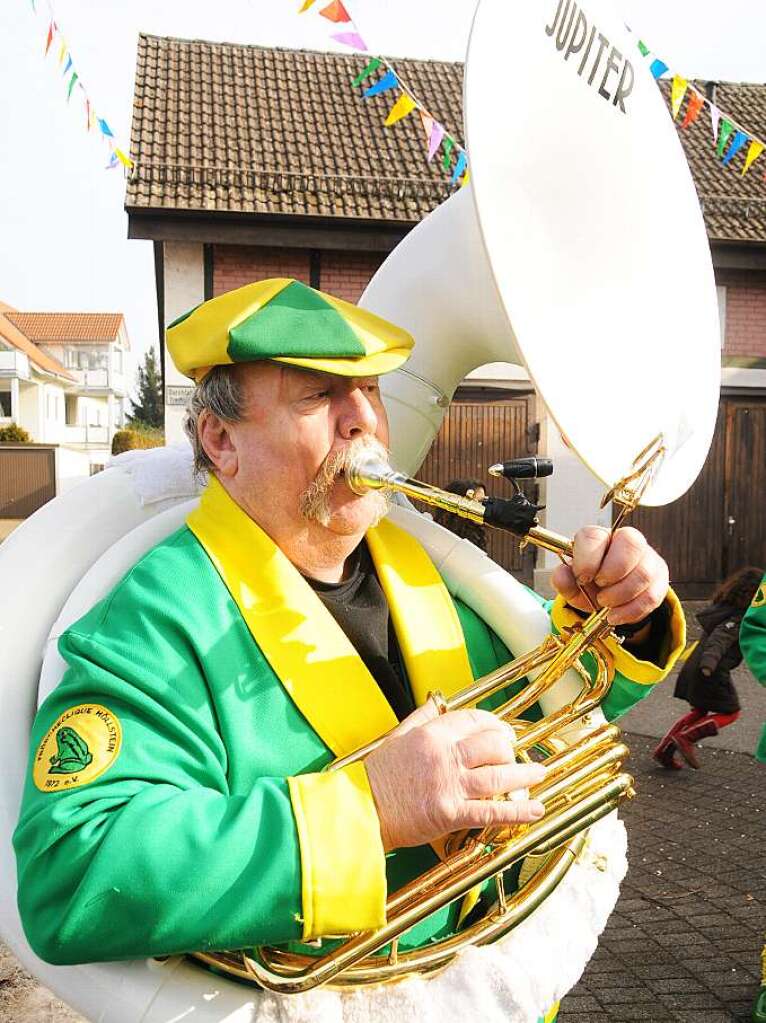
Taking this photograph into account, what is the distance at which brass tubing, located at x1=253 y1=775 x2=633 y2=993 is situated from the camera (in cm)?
116

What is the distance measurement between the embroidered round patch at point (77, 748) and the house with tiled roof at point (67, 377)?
42009 millimetres

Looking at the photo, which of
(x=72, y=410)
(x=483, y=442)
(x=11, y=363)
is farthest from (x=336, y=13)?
(x=72, y=410)

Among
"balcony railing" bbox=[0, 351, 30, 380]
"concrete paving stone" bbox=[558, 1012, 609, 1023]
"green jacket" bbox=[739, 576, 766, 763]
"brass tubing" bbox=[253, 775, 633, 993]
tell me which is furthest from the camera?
"balcony railing" bbox=[0, 351, 30, 380]

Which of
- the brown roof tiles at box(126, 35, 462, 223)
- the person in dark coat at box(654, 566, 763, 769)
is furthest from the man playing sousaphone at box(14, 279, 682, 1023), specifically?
the brown roof tiles at box(126, 35, 462, 223)

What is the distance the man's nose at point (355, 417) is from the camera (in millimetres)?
1497

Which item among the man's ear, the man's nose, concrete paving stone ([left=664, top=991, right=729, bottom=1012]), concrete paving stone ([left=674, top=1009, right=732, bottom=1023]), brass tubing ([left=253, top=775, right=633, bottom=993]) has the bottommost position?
concrete paving stone ([left=664, top=991, right=729, bottom=1012])

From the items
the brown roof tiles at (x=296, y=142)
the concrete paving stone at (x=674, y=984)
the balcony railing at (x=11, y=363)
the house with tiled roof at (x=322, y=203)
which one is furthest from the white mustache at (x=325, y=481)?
the balcony railing at (x=11, y=363)

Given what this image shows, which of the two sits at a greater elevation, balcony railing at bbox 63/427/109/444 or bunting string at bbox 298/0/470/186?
bunting string at bbox 298/0/470/186

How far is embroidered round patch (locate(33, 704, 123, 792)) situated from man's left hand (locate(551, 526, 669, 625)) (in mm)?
738

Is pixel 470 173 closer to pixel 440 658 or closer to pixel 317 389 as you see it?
pixel 317 389

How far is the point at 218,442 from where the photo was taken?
5.12ft

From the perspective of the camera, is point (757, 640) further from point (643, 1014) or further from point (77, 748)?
point (77, 748)

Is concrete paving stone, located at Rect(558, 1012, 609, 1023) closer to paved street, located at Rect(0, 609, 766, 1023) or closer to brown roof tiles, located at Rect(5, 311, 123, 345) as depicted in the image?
paved street, located at Rect(0, 609, 766, 1023)

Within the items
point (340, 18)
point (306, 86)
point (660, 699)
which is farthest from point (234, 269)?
point (660, 699)
